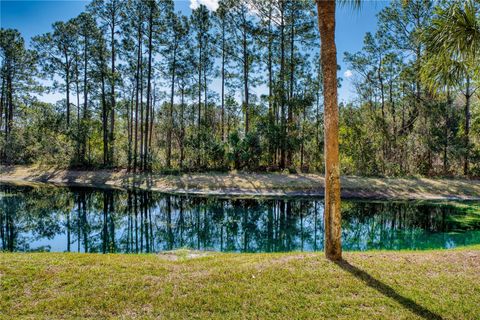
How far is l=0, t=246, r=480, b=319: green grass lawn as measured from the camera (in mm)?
3699

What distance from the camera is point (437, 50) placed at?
639cm

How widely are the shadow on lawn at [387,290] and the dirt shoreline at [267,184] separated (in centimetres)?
1185

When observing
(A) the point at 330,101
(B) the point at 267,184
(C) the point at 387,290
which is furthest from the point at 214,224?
(C) the point at 387,290

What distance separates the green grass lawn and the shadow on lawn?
12 mm

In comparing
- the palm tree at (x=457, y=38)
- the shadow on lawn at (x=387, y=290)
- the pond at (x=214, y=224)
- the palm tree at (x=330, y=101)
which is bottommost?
the pond at (x=214, y=224)

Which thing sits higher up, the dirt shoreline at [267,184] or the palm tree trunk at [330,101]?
the palm tree trunk at [330,101]

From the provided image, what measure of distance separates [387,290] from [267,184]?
1380 cm

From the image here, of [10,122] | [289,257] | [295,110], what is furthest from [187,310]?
[10,122]

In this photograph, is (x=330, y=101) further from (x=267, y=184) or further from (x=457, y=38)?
(x=267, y=184)

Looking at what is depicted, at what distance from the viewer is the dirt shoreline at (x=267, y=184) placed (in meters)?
16.2

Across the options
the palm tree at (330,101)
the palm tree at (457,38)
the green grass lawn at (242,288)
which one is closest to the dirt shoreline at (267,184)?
the palm tree at (457,38)

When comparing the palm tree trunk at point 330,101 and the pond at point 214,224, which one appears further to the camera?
the pond at point 214,224

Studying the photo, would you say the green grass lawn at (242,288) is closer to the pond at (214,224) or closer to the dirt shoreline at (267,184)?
the pond at (214,224)

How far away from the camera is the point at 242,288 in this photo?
169 inches
